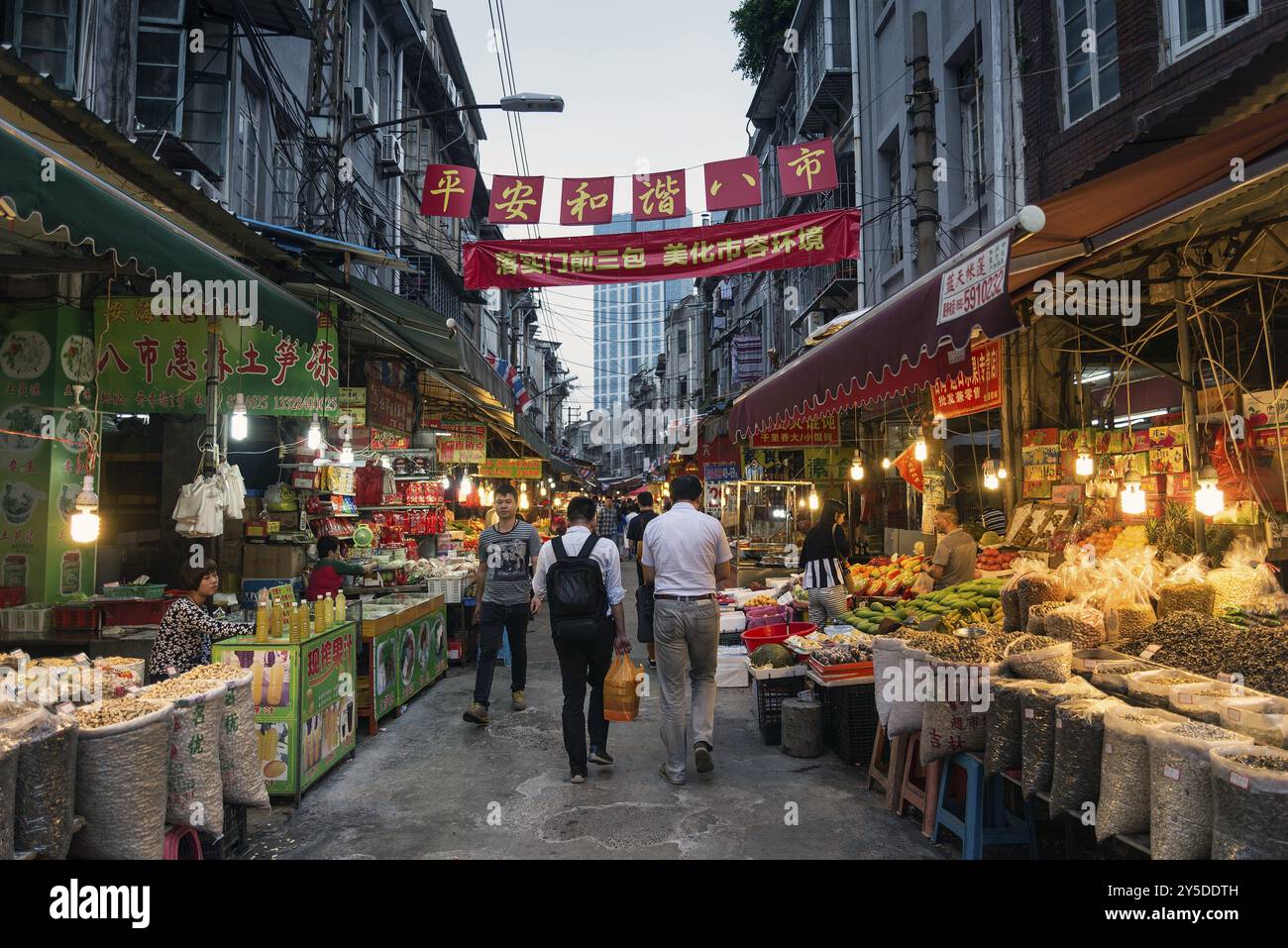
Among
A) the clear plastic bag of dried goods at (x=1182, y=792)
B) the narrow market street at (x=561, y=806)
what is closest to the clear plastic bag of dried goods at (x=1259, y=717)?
the clear plastic bag of dried goods at (x=1182, y=792)

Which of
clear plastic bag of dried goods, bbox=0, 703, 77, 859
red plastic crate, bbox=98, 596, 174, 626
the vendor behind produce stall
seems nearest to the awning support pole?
the vendor behind produce stall

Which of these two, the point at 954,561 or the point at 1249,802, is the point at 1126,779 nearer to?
the point at 1249,802

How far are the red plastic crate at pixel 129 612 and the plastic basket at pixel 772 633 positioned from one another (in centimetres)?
561

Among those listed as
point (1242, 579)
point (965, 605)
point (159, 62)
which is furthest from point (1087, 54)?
point (159, 62)

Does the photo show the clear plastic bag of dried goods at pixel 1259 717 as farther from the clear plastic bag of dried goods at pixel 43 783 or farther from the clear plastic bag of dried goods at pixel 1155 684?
the clear plastic bag of dried goods at pixel 43 783

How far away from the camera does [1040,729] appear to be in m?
3.65

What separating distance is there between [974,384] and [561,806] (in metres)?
6.00

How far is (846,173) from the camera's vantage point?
1975 centimetres

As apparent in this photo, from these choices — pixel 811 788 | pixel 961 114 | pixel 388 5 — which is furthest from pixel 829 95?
pixel 811 788

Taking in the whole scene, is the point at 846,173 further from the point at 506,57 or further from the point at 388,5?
the point at 388,5

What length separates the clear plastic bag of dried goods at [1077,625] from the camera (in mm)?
4699
